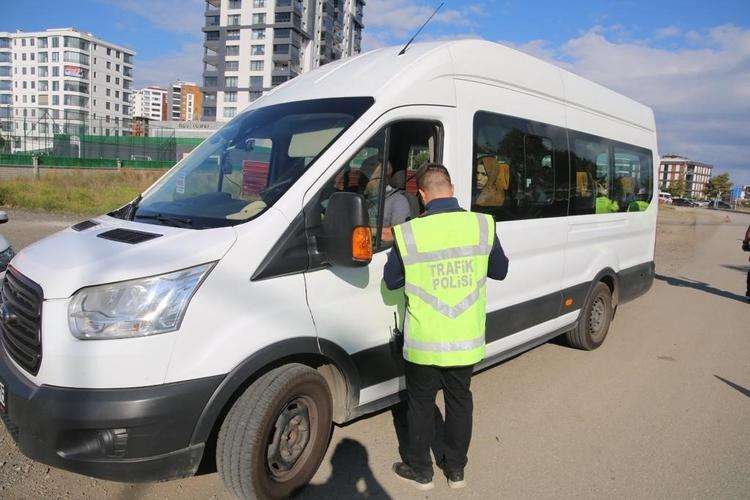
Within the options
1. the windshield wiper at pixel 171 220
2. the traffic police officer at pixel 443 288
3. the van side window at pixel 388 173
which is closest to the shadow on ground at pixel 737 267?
the van side window at pixel 388 173

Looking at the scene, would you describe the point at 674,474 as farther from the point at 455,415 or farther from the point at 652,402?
the point at 455,415

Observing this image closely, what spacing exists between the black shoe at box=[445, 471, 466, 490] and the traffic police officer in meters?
0.28

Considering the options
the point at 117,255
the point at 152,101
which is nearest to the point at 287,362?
the point at 117,255

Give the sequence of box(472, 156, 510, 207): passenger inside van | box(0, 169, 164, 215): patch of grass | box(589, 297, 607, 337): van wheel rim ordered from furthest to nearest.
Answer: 1. box(0, 169, 164, 215): patch of grass
2. box(589, 297, 607, 337): van wheel rim
3. box(472, 156, 510, 207): passenger inside van

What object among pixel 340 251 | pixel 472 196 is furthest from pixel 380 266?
pixel 472 196

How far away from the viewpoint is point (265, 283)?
2676mm

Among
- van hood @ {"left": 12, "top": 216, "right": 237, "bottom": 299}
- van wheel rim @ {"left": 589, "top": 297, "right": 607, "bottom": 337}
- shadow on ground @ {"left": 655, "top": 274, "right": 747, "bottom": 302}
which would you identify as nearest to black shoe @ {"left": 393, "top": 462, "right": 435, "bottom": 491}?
van hood @ {"left": 12, "top": 216, "right": 237, "bottom": 299}

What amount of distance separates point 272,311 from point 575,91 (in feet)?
12.9

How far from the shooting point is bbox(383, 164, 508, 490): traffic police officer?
2.79 metres

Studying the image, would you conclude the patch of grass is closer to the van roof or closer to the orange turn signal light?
the van roof

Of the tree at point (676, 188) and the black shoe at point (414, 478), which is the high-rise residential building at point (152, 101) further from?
the black shoe at point (414, 478)

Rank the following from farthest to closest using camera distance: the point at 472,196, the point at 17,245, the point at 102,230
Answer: the point at 17,245, the point at 472,196, the point at 102,230

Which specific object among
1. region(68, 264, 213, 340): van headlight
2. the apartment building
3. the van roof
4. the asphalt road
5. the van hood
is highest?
the apartment building

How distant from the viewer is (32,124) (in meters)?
43.2
